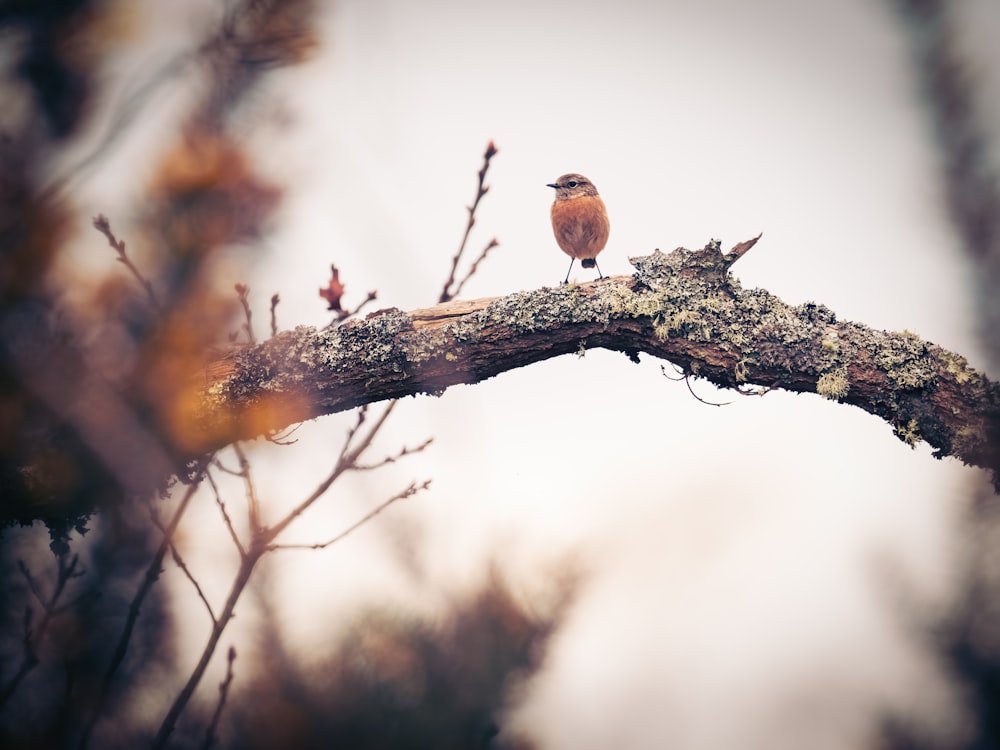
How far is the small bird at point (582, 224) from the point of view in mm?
3213

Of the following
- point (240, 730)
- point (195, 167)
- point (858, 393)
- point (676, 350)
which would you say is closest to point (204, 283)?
point (195, 167)

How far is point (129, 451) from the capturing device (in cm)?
141

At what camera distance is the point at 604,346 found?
8.41 feet

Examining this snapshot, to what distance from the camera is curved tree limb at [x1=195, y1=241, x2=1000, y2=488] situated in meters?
2.32

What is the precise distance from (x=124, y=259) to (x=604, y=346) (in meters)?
1.73

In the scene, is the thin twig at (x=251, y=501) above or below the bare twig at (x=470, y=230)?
below

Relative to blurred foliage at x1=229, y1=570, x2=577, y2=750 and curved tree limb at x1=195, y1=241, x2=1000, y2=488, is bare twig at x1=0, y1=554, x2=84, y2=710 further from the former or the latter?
blurred foliage at x1=229, y1=570, x2=577, y2=750

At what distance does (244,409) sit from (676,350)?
64.3 inches

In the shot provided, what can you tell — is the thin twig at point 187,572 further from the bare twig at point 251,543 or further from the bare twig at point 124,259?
→ the bare twig at point 124,259

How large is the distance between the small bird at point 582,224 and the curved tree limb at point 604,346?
26.8 inches

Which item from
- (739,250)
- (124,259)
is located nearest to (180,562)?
(124,259)

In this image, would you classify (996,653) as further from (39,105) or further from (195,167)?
(39,105)

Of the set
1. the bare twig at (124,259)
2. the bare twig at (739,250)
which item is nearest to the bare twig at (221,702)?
the bare twig at (124,259)

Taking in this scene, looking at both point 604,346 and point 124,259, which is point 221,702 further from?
point 604,346
